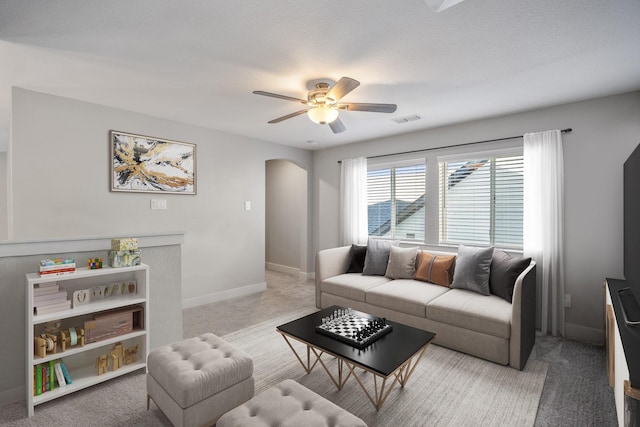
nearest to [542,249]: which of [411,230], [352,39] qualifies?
[411,230]

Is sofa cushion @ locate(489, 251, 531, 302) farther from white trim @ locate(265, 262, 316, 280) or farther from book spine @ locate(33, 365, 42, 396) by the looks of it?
book spine @ locate(33, 365, 42, 396)

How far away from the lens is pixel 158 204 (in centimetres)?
379

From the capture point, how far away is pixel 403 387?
2229mm

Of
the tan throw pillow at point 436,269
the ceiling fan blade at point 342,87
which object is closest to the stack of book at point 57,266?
the ceiling fan blade at point 342,87

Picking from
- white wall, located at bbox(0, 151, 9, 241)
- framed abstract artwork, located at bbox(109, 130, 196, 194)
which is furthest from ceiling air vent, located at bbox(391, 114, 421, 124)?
white wall, located at bbox(0, 151, 9, 241)

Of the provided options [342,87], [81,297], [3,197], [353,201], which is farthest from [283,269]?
[3,197]

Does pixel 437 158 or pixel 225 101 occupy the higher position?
pixel 225 101

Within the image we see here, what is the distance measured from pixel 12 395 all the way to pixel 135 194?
213cm

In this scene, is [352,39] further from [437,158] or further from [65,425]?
[65,425]

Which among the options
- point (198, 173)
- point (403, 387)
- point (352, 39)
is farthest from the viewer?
point (198, 173)

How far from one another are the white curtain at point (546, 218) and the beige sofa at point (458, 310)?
0.25 metres

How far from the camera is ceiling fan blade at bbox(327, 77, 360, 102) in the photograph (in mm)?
2082

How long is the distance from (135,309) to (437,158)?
3897 mm

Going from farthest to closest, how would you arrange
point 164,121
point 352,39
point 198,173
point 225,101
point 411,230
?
point 411,230
point 198,173
point 164,121
point 225,101
point 352,39
